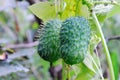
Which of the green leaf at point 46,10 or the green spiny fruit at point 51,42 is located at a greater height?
the green leaf at point 46,10

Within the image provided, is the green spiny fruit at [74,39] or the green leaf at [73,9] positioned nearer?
the green spiny fruit at [74,39]

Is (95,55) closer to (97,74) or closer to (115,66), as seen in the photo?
(97,74)

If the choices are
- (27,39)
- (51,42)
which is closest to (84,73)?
(51,42)

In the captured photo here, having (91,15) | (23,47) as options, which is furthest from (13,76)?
(91,15)

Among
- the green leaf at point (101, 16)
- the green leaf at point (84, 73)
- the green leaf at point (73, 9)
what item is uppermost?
the green leaf at point (73, 9)

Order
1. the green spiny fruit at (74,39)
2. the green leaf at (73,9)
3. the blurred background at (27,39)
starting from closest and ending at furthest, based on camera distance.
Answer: the green spiny fruit at (74,39), the green leaf at (73,9), the blurred background at (27,39)

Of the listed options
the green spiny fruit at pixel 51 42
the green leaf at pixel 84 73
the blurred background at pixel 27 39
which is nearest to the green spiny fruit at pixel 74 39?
the green spiny fruit at pixel 51 42

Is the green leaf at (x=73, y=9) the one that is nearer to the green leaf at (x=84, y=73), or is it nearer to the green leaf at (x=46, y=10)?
the green leaf at (x=46, y=10)

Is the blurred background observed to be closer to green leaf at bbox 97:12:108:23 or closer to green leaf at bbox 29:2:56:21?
green leaf at bbox 29:2:56:21
